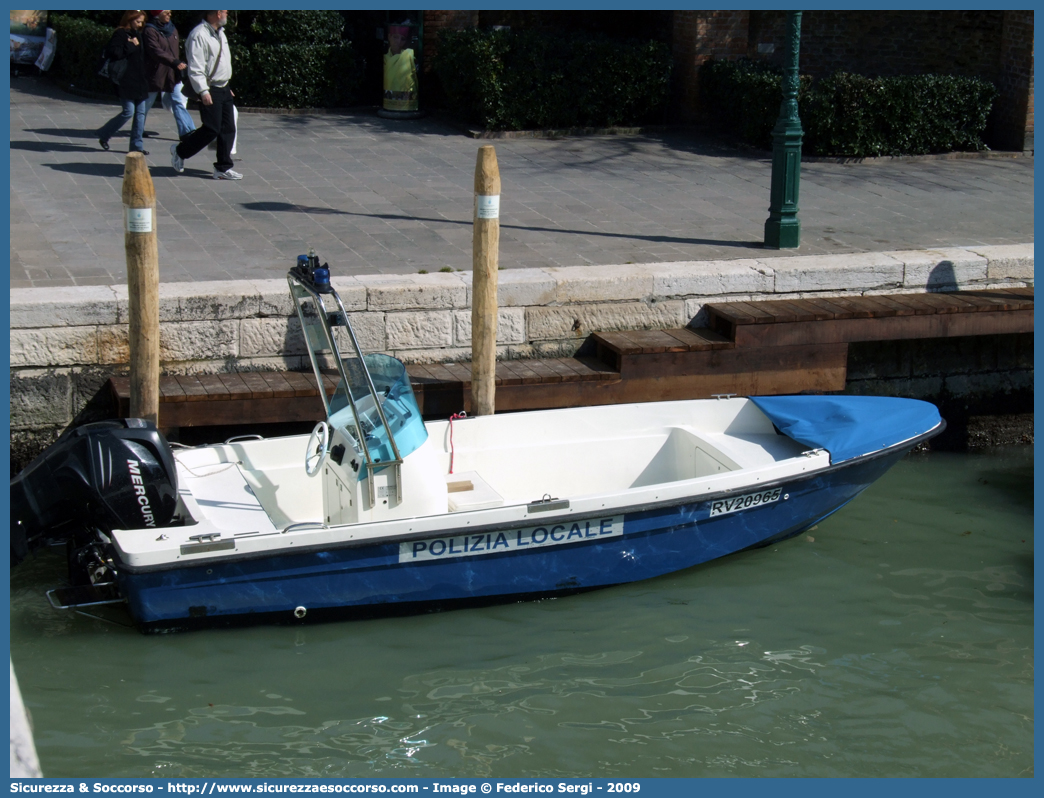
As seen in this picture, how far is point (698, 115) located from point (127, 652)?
10.7 m

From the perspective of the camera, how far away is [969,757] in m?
5.39

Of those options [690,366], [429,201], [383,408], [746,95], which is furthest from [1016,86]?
[383,408]

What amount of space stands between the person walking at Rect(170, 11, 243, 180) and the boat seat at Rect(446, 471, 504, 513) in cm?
519

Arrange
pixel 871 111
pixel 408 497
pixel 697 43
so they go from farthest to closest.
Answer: pixel 697 43 < pixel 871 111 < pixel 408 497

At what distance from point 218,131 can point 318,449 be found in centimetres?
532

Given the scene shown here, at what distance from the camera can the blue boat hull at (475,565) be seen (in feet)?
19.6

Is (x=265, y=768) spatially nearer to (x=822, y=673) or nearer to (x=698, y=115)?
(x=822, y=673)

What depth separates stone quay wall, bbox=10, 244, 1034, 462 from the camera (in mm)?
7293

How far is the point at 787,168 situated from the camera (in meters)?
9.21

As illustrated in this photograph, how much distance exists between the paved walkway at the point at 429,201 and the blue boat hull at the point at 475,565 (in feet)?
9.10

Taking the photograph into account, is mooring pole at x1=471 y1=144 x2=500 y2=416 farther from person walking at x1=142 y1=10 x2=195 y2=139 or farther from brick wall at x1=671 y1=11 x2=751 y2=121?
brick wall at x1=671 y1=11 x2=751 y2=121

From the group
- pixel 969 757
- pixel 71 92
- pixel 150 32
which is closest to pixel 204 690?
pixel 969 757

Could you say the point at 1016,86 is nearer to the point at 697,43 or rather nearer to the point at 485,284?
the point at 697,43

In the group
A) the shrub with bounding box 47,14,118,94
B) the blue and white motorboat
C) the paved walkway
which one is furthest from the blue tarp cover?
the shrub with bounding box 47,14,118,94
